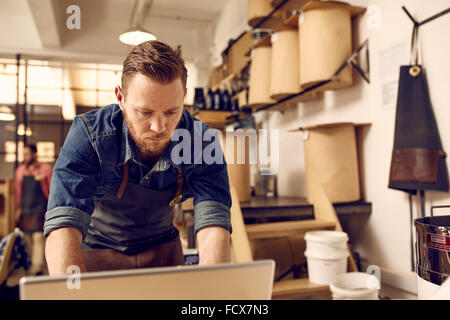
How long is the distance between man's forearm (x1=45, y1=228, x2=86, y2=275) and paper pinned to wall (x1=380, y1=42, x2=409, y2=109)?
1.41m

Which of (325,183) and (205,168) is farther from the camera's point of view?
(325,183)

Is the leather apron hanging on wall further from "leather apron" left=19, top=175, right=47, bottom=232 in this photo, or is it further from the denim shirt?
"leather apron" left=19, top=175, right=47, bottom=232

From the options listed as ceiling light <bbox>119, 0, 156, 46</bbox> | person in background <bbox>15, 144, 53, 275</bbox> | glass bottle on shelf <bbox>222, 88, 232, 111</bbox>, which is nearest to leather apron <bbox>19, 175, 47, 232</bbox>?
person in background <bbox>15, 144, 53, 275</bbox>

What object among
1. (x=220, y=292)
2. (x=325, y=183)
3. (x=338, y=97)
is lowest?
(x=220, y=292)

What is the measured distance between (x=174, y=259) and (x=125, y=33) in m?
0.73

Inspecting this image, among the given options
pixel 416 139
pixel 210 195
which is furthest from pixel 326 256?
pixel 210 195

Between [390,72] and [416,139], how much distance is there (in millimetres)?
380

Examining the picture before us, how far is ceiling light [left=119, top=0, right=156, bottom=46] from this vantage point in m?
1.04

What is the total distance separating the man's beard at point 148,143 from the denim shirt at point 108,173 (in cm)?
2

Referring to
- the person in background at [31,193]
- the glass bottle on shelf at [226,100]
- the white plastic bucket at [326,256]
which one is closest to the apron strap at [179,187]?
the white plastic bucket at [326,256]

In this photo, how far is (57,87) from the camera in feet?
12.6

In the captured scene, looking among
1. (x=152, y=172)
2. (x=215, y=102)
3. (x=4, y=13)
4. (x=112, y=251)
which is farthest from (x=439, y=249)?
(x=4, y=13)

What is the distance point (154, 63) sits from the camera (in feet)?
2.33
